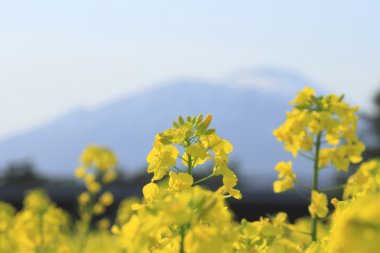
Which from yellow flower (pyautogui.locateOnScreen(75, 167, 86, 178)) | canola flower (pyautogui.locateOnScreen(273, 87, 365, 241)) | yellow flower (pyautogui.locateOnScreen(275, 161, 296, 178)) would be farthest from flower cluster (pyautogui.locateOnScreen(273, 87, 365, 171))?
yellow flower (pyautogui.locateOnScreen(75, 167, 86, 178))

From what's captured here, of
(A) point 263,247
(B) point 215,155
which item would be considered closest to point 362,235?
(A) point 263,247

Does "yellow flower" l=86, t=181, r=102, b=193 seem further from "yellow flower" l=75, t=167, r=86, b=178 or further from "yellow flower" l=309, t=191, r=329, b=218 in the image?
"yellow flower" l=309, t=191, r=329, b=218

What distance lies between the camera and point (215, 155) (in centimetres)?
190

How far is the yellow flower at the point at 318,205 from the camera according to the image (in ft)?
8.98

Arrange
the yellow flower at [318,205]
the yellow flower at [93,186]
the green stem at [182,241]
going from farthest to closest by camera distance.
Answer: the yellow flower at [93,186] < the yellow flower at [318,205] < the green stem at [182,241]

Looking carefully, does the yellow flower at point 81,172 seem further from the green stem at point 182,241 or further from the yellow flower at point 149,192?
the green stem at point 182,241

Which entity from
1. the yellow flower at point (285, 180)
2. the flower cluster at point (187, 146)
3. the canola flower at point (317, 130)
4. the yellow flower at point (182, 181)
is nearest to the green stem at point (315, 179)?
the canola flower at point (317, 130)

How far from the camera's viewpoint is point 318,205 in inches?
109

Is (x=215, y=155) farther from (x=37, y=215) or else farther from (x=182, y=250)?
(x=37, y=215)

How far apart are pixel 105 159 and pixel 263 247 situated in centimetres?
579

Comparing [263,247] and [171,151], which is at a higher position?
[171,151]

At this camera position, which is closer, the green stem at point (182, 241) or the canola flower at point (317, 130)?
the green stem at point (182, 241)

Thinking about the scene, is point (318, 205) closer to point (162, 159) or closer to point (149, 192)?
point (162, 159)

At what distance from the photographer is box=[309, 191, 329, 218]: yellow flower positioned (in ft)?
8.98
